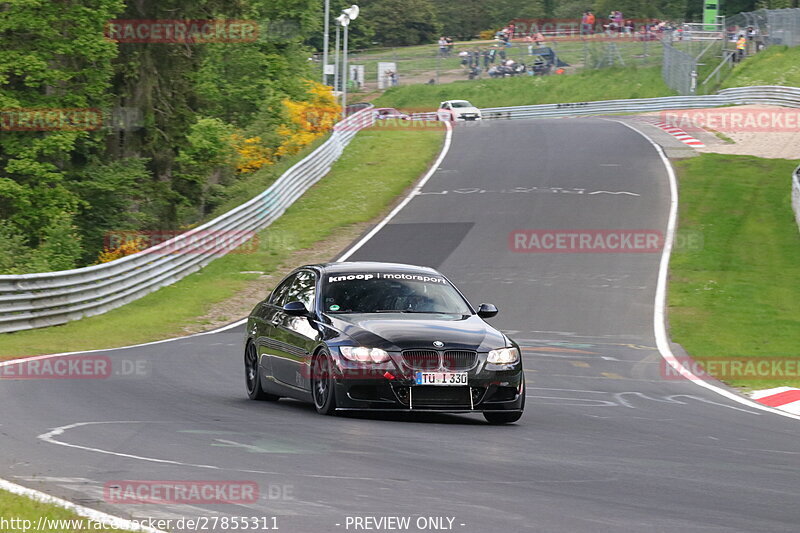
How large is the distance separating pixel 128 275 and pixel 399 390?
16.0 metres

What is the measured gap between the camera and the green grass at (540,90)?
2965 inches

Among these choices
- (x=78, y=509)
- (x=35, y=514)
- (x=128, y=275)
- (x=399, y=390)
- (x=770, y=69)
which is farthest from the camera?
(x=770, y=69)

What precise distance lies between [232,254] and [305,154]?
45.5ft

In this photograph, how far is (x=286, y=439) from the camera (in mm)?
9094

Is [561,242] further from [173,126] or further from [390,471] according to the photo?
[390,471]

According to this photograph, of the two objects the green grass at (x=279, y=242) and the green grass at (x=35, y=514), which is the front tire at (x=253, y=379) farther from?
the green grass at (x=279, y=242)

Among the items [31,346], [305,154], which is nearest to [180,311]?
[31,346]

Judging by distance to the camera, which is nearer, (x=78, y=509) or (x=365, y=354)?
(x=78, y=509)

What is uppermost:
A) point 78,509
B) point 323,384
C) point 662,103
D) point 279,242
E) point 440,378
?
point 78,509

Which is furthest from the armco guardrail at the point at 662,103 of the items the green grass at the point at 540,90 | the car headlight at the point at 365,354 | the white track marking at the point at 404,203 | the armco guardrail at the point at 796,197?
the car headlight at the point at 365,354

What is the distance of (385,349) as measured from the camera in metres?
10.3

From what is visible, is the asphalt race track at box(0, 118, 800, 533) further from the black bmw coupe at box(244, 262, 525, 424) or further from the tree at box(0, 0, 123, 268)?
the tree at box(0, 0, 123, 268)

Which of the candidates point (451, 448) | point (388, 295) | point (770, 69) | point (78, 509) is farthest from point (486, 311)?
point (770, 69)

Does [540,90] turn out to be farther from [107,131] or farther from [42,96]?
[42,96]
